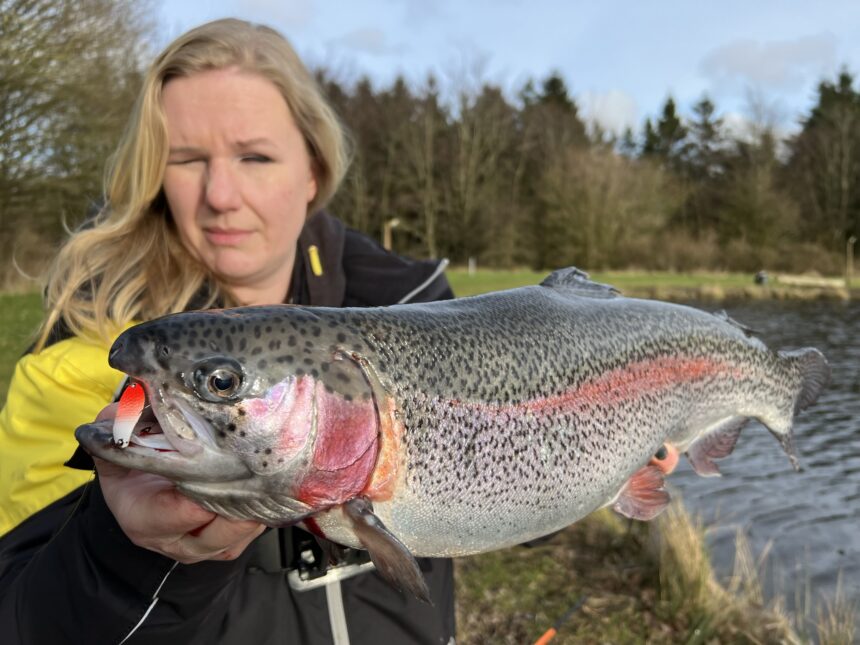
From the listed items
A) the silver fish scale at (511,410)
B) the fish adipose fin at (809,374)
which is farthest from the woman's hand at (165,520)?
the fish adipose fin at (809,374)

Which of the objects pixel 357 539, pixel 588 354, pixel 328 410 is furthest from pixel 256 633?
pixel 588 354

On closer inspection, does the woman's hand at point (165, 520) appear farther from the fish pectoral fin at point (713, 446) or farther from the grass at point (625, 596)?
the grass at point (625, 596)

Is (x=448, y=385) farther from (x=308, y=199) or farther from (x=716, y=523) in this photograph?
(x=716, y=523)

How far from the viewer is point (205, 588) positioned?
1.85m

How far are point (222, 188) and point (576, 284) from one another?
4.67ft

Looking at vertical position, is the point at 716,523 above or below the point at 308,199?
below

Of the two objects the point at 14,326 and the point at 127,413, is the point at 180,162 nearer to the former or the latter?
the point at 127,413

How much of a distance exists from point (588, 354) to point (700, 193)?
6106cm

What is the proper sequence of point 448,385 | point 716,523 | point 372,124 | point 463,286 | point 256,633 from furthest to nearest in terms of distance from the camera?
point 372,124
point 463,286
point 716,523
point 256,633
point 448,385

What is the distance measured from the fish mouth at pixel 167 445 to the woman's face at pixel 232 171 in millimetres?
1197

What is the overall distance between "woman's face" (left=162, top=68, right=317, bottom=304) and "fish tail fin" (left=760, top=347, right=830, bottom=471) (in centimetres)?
250

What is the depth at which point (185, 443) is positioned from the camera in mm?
1495

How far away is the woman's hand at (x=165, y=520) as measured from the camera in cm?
157

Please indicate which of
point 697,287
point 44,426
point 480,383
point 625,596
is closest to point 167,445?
point 480,383
